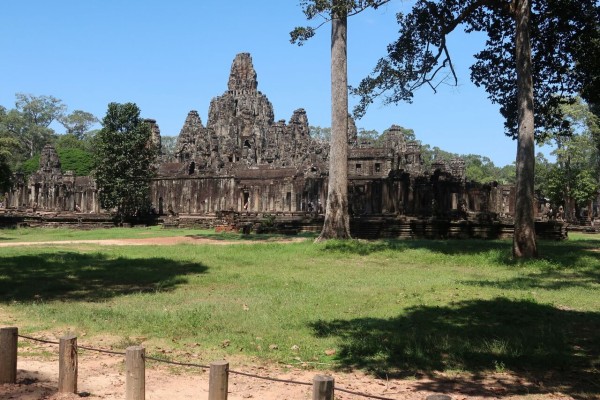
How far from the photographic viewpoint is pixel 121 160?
3784 cm

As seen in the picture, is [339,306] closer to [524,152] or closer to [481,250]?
[481,250]

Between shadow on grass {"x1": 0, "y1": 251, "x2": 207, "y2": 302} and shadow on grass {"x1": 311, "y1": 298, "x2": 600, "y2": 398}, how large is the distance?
4937 mm

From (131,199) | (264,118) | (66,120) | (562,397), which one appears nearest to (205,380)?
(562,397)

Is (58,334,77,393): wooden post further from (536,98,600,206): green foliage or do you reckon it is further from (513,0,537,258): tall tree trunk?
(536,98,600,206): green foliage

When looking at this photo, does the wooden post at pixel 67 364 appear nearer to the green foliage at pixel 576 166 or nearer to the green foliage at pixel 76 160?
the green foliage at pixel 576 166

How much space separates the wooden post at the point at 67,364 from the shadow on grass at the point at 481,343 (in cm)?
273

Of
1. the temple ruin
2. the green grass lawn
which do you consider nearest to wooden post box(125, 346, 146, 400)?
the green grass lawn

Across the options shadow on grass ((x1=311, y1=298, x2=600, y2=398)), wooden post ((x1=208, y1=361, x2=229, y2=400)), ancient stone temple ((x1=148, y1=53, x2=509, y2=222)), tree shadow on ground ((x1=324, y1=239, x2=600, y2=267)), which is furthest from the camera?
ancient stone temple ((x1=148, y1=53, x2=509, y2=222))

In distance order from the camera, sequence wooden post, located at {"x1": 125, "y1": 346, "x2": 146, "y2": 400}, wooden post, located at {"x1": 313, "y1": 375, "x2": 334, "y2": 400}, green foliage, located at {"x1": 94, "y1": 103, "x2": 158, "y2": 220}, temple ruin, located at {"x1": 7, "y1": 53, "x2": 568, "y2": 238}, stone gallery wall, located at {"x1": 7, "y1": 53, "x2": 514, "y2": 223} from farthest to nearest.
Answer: green foliage, located at {"x1": 94, "y1": 103, "x2": 158, "y2": 220} < stone gallery wall, located at {"x1": 7, "y1": 53, "x2": 514, "y2": 223} < temple ruin, located at {"x1": 7, "y1": 53, "x2": 568, "y2": 238} < wooden post, located at {"x1": 125, "y1": 346, "x2": 146, "y2": 400} < wooden post, located at {"x1": 313, "y1": 375, "x2": 334, "y2": 400}

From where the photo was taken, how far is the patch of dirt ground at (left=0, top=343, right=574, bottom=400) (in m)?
5.24

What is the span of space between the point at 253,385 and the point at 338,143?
14569 mm

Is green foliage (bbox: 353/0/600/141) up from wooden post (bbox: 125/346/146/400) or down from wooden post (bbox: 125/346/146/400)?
up

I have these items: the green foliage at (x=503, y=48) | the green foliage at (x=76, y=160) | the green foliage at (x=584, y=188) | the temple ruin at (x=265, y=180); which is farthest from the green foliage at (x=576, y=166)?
the green foliage at (x=76, y=160)

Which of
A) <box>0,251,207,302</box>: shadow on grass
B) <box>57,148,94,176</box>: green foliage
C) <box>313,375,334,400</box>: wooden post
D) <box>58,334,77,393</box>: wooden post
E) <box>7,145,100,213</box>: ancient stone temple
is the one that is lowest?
<box>0,251,207,302</box>: shadow on grass
